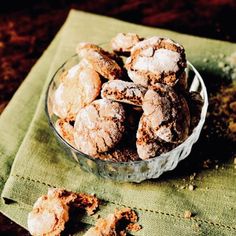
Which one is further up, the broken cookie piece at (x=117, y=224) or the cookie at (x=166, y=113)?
the cookie at (x=166, y=113)

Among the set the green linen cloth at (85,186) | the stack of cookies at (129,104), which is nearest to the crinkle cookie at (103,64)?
the stack of cookies at (129,104)

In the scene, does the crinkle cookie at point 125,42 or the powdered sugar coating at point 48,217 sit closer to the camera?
the powdered sugar coating at point 48,217

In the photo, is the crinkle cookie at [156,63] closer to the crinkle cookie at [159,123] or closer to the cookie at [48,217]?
the crinkle cookie at [159,123]

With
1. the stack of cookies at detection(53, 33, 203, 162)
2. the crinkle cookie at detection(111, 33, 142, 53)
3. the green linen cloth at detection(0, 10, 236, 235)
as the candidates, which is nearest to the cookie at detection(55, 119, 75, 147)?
the stack of cookies at detection(53, 33, 203, 162)

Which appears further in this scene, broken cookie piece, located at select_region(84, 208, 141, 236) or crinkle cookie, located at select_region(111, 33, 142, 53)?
crinkle cookie, located at select_region(111, 33, 142, 53)

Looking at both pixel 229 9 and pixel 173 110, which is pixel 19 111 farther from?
pixel 229 9

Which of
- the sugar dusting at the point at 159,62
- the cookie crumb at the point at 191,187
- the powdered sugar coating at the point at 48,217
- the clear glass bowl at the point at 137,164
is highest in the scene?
the sugar dusting at the point at 159,62

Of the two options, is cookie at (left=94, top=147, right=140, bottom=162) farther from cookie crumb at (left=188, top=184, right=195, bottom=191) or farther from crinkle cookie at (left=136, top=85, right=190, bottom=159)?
cookie crumb at (left=188, top=184, right=195, bottom=191)
